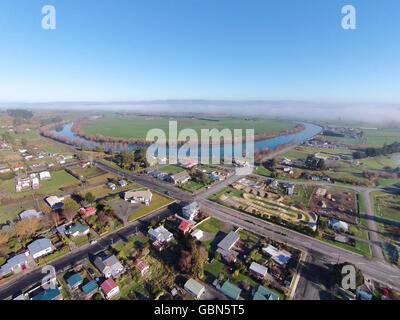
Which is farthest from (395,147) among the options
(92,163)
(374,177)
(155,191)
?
Result: (92,163)

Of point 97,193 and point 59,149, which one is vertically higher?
point 59,149

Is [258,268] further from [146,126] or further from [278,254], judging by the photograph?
[146,126]

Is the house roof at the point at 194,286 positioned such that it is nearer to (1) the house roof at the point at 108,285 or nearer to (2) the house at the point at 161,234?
(2) the house at the point at 161,234

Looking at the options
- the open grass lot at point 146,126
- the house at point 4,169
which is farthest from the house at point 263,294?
the open grass lot at point 146,126
